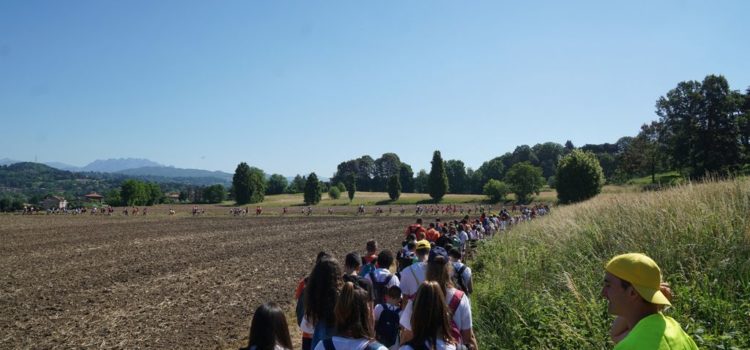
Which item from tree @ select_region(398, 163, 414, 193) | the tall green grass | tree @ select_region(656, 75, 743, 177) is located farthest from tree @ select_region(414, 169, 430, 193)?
the tall green grass

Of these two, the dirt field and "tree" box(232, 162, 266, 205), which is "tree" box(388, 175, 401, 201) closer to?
"tree" box(232, 162, 266, 205)

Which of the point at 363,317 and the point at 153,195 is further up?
the point at 153,195

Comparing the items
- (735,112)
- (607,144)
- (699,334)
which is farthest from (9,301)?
(607,144)

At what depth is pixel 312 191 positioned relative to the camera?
10119 cm

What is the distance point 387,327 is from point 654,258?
376cm

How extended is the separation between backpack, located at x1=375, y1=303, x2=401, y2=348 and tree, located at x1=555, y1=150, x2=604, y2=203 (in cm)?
4594

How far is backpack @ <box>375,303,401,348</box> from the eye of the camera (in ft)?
18.1

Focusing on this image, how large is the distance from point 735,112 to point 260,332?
198ft

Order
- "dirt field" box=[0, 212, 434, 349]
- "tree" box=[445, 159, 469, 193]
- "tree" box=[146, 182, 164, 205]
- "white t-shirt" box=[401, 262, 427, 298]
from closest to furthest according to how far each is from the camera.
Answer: "white t-shirt" box=[401, 262, 427, 298] → "dirt field" box=[0, 212, 434, 349] → "tree" box=[146, 182, 164, 205] → "tree" box=[445, 159, 469, 193]

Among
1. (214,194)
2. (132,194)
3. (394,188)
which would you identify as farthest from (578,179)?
(132,194)

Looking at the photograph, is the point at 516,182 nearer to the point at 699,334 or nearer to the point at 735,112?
the point at 735,112

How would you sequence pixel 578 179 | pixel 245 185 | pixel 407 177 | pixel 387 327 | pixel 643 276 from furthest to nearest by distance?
pixel 407 177 < pixel 245 185 < pixel 578 179 < pixel 387 327 < pixel 643 276

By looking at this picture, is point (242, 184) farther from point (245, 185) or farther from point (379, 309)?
point (379, 309)

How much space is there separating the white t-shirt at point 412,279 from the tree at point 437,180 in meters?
90.7
